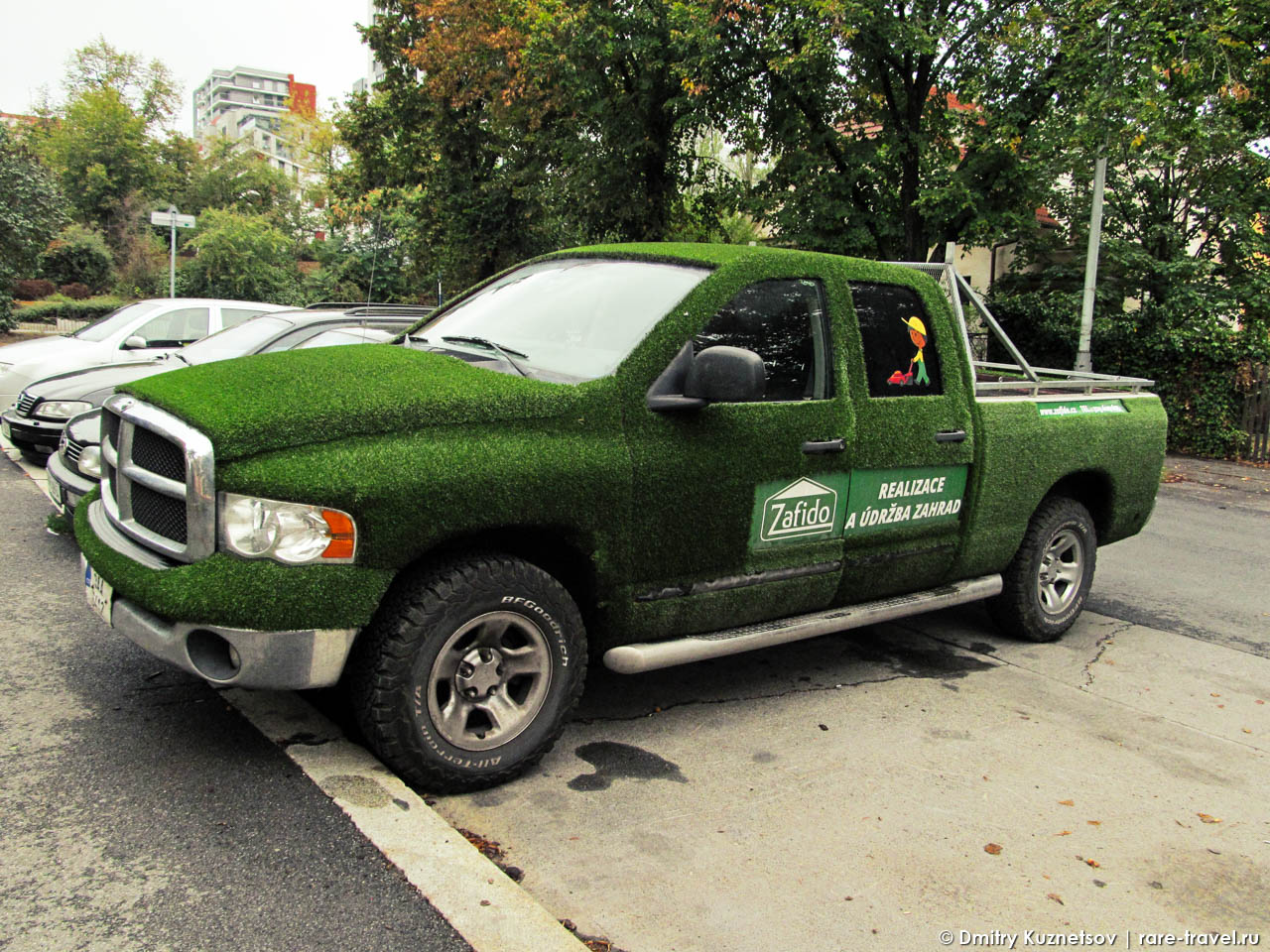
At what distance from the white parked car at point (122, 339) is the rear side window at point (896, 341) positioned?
736 centimetres

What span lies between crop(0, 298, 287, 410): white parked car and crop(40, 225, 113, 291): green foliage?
123 feet

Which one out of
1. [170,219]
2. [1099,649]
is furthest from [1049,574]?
[170,219]

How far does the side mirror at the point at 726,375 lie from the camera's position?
3.62 metres

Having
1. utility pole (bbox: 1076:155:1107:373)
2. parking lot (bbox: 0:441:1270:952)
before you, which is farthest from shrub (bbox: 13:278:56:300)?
parking lot (bbox: 0:441:1270:952)

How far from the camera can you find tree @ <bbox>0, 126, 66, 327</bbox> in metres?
26.0

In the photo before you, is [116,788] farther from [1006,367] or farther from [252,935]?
[1006,367]

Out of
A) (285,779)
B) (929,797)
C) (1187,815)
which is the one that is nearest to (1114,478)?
(1187,815)

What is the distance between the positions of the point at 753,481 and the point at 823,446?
1.35ft

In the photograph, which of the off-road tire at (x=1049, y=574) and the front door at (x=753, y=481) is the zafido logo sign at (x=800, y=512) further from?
the off-road tire at (x=1049, y=574)

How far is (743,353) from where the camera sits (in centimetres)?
364

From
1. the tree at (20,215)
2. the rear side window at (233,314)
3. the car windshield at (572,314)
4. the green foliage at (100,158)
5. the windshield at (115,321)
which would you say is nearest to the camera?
the car windshield at (572,314)

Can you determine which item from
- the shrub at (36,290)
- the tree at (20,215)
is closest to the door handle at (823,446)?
the tree at (20,215)

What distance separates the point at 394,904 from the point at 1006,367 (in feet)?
16.7

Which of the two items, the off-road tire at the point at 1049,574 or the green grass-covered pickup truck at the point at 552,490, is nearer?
the green grass-covered pickup truck at the point at 552,490
